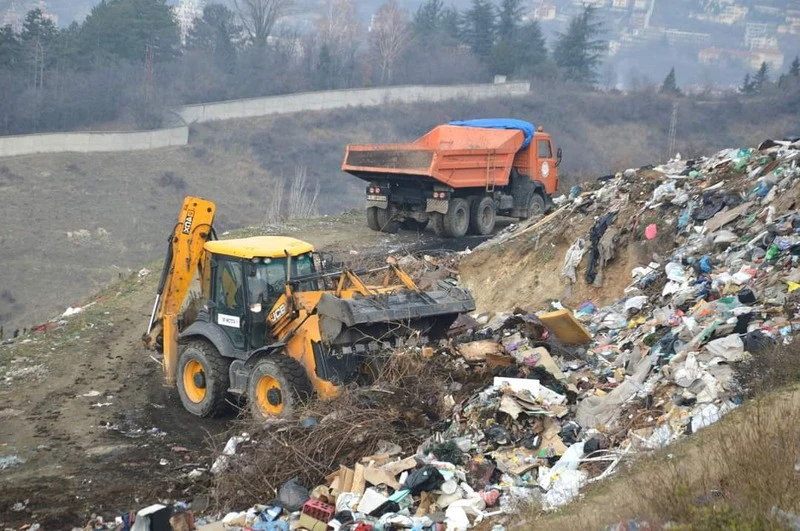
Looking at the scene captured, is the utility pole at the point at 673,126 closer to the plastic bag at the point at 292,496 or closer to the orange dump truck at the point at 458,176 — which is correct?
the orange dump truck at the point at 458,176

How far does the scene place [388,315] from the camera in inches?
375

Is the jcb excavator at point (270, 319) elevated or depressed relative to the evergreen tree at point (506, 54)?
depressed

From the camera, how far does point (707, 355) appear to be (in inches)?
351

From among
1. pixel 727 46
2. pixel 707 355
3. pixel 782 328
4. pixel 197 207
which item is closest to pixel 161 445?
pixel 197 207

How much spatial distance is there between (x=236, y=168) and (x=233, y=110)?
639 centimetres

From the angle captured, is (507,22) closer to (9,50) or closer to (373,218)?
(9,50)

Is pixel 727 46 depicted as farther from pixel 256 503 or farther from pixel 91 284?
pixel 256 503

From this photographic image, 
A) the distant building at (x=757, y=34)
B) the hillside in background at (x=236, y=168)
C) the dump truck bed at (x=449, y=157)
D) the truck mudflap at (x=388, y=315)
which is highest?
the distant building at (x=757, y=34)

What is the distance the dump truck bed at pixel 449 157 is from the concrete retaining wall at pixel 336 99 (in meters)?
30.5

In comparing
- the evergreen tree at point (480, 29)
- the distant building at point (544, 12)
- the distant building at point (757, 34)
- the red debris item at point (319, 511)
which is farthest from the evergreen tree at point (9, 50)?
the distant building at point (757, 34)

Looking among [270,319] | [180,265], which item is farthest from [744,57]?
[270,319]

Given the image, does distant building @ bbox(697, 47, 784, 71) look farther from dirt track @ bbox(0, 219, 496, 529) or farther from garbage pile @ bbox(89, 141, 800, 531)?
dirt track @ bbox(0, 219, 496, 529)

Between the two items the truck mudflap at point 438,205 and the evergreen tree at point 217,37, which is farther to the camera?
the evergreen tree at point 217,37

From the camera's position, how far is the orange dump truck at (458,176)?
19.8 metres
